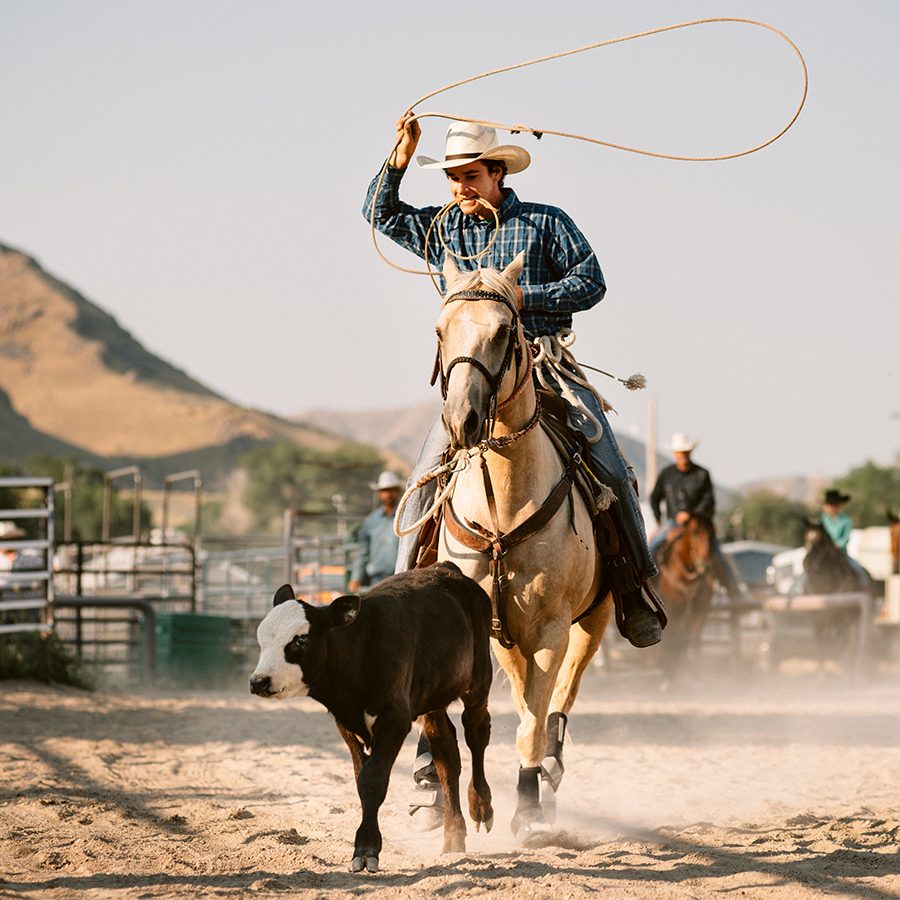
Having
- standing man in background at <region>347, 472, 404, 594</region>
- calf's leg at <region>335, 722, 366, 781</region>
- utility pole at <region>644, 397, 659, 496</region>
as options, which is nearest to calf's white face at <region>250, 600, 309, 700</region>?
calf's leg at <region>335, 722, 366, 781</region>

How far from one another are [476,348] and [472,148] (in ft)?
5.33

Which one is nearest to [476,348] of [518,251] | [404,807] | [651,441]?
[518,251]

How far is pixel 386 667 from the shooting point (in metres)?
5.23

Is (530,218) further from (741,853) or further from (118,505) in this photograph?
(118,505)

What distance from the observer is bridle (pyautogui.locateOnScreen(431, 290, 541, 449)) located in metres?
5.64

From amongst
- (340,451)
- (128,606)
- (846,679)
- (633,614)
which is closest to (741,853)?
(633,614)

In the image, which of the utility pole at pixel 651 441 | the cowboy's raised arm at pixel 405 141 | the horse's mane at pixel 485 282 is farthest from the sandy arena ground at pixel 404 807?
the utility pole at pixel 651 441

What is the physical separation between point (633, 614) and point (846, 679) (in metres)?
12.8

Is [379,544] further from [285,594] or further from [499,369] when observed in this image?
[285,594]

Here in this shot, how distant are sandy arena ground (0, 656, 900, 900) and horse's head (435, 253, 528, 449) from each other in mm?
1681

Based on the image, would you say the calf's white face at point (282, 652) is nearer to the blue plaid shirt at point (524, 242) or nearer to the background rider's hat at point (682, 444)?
the blue plaid shirt at point (524, 242)

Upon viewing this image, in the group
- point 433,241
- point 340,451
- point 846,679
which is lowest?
point 846,679

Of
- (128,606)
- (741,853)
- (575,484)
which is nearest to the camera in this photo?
(741,853)

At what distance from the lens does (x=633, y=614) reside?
727 cm
